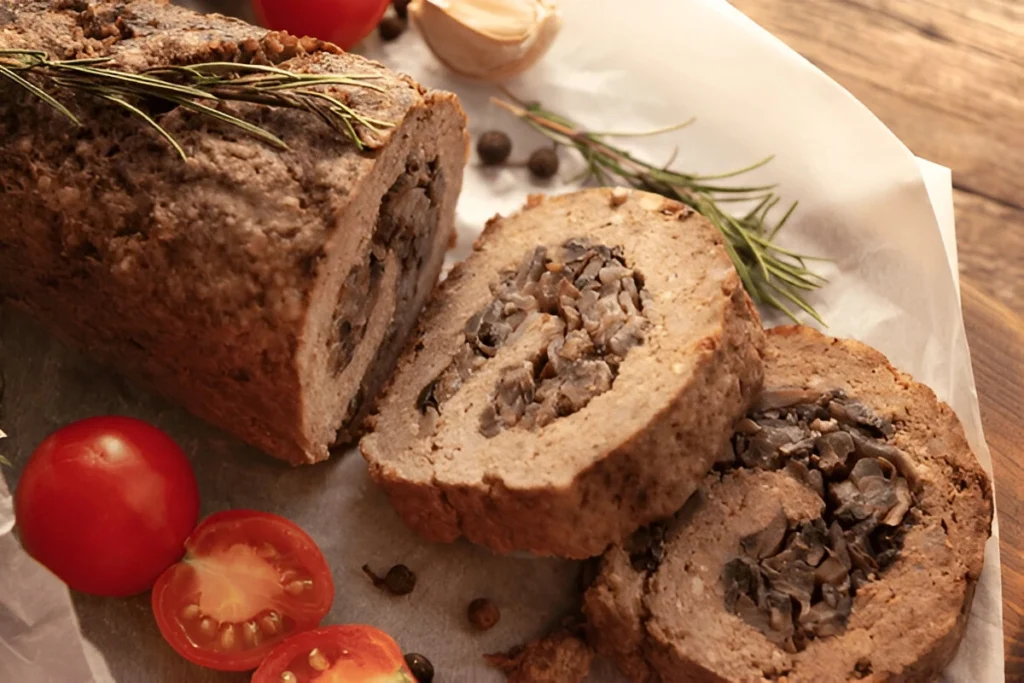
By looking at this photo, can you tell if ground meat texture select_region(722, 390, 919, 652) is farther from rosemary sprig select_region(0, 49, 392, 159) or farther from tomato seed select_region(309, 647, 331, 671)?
rosemary sprig select_region(0, 49, 392, 159)

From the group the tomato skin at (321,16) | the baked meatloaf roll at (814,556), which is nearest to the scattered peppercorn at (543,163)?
the tomato skin at (321,16)

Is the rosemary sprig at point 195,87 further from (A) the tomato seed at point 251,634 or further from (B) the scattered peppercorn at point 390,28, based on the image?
(B) the scattered peppercorn at point 390,28

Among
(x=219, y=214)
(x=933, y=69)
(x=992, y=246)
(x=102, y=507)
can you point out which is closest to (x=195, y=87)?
(x=219, y=214)

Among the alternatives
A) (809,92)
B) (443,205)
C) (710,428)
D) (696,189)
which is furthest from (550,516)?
(809,92)

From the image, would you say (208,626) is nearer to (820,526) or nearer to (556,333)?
(556,333)

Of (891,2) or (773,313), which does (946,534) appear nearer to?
(773,313)
